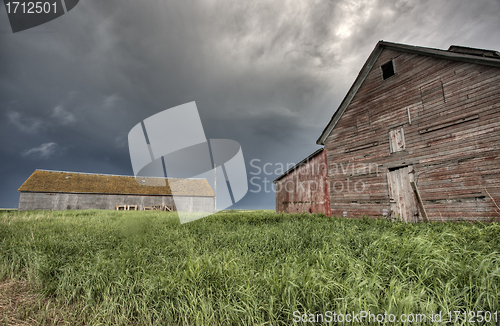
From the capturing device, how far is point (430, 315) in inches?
72.4

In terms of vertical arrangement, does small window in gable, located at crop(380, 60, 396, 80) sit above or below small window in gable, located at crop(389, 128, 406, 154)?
above

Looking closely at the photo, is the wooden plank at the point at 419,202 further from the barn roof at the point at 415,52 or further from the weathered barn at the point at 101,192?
the weathered barn at the point at 101,192

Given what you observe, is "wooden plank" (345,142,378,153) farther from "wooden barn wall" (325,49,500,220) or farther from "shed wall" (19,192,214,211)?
"shed wall" (19,192,214,211)

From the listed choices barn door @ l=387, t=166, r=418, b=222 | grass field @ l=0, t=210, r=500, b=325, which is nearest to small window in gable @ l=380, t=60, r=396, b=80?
barn door @ l=387, t=166, r=418, b=222

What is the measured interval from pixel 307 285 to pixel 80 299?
3281 mm

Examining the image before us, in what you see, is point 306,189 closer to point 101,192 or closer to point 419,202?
point 419,202

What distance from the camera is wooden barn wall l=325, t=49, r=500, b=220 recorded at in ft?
26.5

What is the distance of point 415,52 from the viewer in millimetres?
10359

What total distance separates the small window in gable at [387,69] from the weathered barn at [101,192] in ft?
123

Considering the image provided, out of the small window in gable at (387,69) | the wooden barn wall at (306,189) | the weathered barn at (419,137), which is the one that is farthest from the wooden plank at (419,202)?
the small window in gable at (387,69)

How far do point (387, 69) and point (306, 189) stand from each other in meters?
8.69

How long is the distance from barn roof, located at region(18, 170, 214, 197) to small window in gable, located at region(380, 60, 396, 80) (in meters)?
37.6

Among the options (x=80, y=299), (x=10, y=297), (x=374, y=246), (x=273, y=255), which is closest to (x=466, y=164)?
(x=374, y=246)

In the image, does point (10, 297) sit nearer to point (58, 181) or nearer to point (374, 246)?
point (374, 246)
